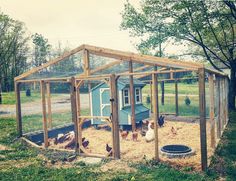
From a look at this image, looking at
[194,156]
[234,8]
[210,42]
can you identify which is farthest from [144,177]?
[210,42]

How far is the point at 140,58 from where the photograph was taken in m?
8.46

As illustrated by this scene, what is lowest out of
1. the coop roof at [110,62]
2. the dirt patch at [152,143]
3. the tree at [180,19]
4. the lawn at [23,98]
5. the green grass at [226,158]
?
the dirt patch at [152,143]

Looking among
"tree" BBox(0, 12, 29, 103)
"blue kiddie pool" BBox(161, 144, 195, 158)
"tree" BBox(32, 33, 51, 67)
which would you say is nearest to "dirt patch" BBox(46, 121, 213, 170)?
"blue kiddie pool" BBox(161, 144, 195, 158)

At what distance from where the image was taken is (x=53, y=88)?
99.5ft

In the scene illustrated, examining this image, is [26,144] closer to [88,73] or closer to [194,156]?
[88,73]

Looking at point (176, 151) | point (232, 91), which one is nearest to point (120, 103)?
point (176, 151)

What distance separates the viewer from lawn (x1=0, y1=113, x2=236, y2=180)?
7.02m

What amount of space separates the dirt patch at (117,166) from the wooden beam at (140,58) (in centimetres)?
340

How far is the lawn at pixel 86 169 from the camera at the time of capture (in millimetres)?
7023

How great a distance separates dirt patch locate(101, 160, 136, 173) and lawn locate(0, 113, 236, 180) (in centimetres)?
12

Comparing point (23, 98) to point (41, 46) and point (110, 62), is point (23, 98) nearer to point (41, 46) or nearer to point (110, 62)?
point (110, 62)

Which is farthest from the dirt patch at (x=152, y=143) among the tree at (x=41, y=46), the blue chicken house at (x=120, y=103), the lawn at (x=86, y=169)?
the tree at (x=41, y=46)

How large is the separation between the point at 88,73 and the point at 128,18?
1122cm

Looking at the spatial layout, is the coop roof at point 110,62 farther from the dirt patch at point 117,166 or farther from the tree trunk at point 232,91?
the tree trunk at point 232,91
